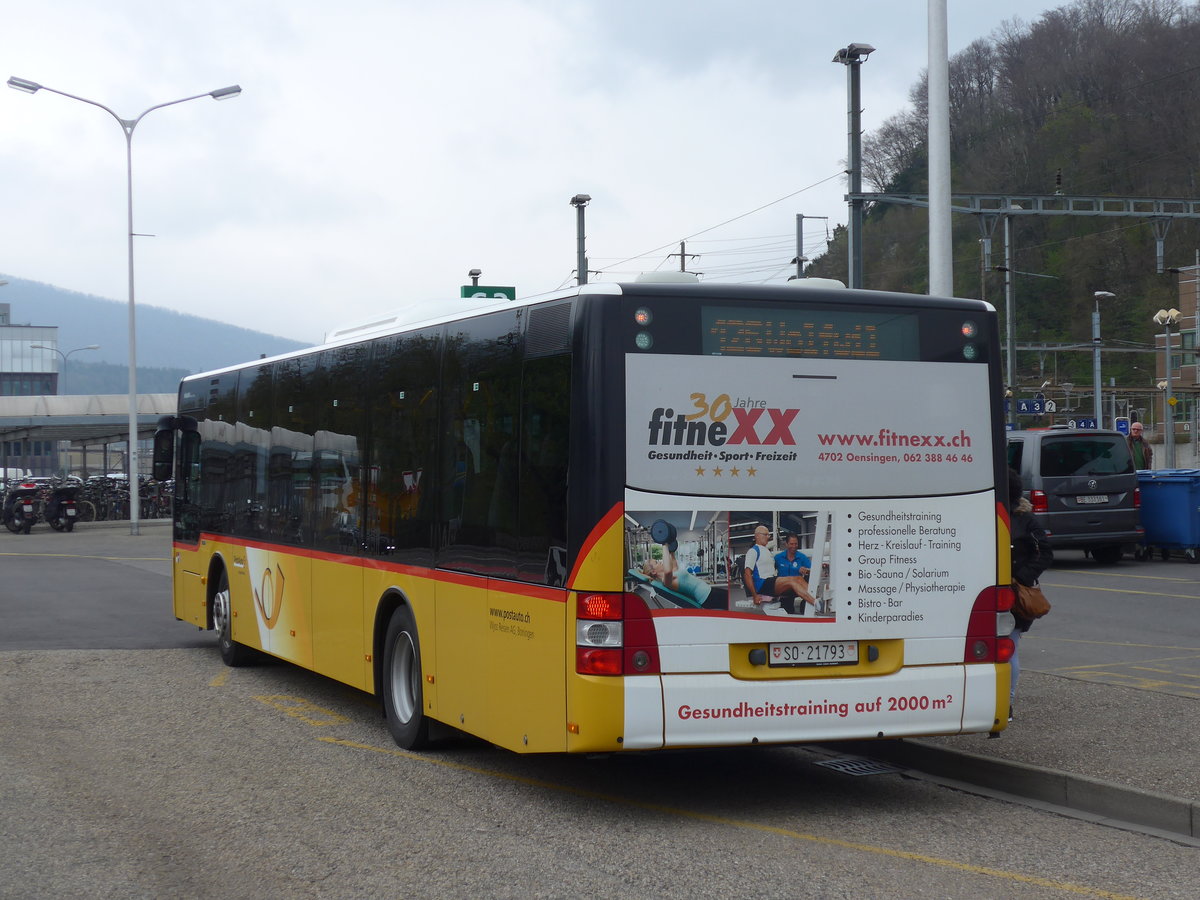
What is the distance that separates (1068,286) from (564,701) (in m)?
79.1

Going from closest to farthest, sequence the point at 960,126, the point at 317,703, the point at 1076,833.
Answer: the point at 1076,833 < the point at 317,703 < the point at 960,126

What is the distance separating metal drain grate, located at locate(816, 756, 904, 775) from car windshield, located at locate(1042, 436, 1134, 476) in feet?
45.6

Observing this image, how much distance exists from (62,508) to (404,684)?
3533cm

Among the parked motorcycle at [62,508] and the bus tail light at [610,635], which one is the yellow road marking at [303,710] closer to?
the bus tail light at [610,635]

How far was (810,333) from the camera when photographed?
7516 mm

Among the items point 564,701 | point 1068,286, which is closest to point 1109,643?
point 564,701

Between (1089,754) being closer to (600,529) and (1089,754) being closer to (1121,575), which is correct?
(600,529)

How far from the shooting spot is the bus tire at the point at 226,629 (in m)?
13.5

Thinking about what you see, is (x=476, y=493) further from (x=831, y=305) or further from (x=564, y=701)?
(x=831, y=305)

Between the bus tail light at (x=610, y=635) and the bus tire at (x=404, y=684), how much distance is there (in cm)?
223

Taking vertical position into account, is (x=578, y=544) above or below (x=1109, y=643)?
above

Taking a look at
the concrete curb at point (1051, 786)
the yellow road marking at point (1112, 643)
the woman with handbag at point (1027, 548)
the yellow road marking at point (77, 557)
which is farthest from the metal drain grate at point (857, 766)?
the yellow road marking at point (77, 557)

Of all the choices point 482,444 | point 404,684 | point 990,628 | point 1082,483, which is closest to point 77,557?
point 1082,483

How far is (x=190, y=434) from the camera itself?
14852mm
